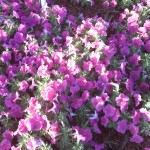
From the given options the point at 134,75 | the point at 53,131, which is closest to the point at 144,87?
the point at 134,75

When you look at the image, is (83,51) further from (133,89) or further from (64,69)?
(133,89)

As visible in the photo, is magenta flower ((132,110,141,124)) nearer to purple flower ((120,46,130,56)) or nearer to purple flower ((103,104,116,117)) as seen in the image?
purple flower ((103,104,116,117))

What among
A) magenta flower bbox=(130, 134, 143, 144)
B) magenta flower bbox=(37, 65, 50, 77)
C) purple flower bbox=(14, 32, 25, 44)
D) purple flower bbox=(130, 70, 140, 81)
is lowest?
A: magenta flower bbox=(130, 134, 143, 144)

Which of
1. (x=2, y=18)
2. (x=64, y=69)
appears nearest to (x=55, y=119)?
(x=64, y=69)

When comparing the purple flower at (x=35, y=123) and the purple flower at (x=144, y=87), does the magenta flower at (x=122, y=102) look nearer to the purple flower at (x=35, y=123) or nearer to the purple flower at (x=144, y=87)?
the purple flower at (x=144, y=87)

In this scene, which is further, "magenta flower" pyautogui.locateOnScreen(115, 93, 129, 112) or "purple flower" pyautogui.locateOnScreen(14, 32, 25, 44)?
"purple flower" pyautogui.locateOnScreen(14, 32, 25, 44)

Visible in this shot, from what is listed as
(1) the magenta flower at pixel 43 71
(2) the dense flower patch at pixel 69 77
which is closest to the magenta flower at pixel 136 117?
(2) the dense flower patch at pixel 69 77

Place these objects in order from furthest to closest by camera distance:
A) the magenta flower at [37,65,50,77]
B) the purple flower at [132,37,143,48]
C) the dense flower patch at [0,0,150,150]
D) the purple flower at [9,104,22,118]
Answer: the purple flower at [132,37,143,48] < the magenta flower at [37,65,50,77] < the purple flower at [9,104,22,118] < the dense flower patch at [0,0,150,150]

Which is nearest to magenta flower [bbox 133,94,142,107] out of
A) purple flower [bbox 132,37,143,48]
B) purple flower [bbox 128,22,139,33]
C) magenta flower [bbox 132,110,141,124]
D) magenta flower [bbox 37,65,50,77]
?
magenta flower [bbox 132,110,141,124]
